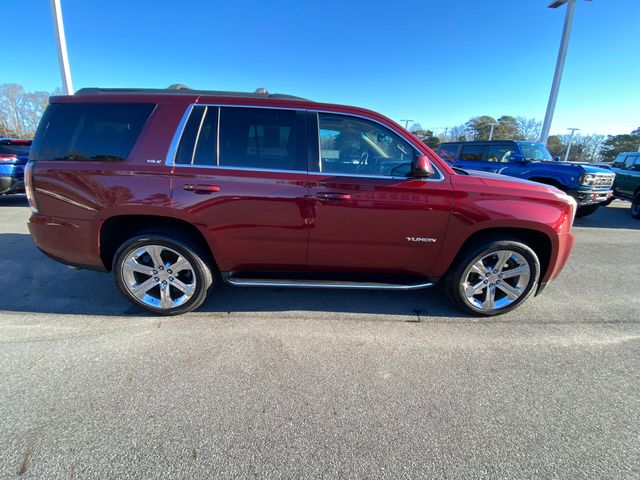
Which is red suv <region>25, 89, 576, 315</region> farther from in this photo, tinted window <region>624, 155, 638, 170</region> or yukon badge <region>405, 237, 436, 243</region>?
tinted window <region>624, 155, 638, 170</region>

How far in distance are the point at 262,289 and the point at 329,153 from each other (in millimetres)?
1813

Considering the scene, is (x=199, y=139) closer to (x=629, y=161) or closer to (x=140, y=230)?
(x=140, y=230)

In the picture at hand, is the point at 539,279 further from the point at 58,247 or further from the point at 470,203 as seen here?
the point at 58,247

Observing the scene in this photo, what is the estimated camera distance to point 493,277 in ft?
10.2

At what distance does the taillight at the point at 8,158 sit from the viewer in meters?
7.54

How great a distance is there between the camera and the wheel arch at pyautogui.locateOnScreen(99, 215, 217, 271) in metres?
2.94

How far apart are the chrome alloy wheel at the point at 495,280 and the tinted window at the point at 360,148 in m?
1.26

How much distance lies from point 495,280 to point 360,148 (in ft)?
6.31

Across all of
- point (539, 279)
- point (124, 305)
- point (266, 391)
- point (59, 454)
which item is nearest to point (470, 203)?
point (539, 279)

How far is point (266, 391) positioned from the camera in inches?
84.4

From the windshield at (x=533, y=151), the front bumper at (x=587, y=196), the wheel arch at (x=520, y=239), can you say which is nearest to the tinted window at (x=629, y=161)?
the windshield at (x=533, y=151)

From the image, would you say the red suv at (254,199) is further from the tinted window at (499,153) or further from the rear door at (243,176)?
the tinted window at (499,153)

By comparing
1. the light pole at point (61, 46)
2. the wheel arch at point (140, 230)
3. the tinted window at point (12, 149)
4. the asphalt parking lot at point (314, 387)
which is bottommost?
the asphalt parking lot at point (314, 387)

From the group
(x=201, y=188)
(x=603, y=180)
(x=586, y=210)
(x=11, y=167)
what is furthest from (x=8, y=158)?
(x=586, y=210)
